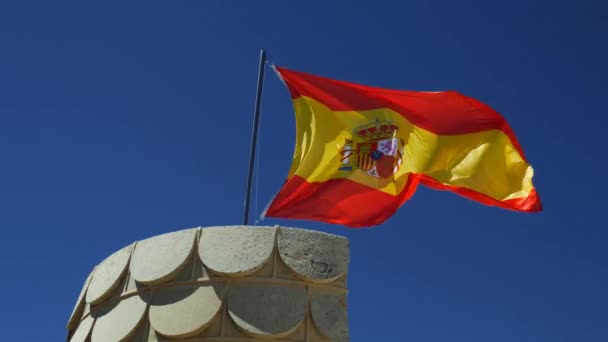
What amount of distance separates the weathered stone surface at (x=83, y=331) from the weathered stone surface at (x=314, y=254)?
255 cm

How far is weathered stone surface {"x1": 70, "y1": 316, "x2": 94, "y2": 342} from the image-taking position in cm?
897

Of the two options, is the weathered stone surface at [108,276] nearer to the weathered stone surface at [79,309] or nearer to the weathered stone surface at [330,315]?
the weathered stone surface at [79,309]

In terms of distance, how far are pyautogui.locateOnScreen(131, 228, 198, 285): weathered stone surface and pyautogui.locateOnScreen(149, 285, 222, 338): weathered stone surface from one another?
199 mm

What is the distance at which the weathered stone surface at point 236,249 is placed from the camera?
8.20 m

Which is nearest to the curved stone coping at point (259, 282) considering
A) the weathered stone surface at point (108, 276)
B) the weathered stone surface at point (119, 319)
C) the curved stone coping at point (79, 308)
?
the weathered stone surface at point (119, 319)

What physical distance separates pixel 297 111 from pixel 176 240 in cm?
417

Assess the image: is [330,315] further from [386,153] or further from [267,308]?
[386,153]

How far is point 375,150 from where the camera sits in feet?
39.0

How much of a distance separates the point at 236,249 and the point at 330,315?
1.25 meters

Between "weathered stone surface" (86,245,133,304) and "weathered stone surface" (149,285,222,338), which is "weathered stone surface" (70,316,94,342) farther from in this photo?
"weathered stone surface" (149,285,222,338)

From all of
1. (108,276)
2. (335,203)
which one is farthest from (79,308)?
(335,203)

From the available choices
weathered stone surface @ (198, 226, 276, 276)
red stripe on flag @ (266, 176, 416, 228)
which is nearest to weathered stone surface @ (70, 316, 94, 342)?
weathered stone surface @ (198, 226, 276, 276)

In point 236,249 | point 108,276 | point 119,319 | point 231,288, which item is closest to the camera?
point 231,288

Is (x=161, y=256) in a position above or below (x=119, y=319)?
above
